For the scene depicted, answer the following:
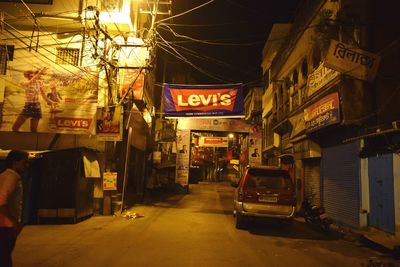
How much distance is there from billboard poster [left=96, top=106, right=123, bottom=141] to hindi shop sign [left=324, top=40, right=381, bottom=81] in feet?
27.2

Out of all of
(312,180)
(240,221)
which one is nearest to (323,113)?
(312,180)

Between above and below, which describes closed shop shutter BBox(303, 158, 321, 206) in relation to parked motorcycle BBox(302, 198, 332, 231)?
above

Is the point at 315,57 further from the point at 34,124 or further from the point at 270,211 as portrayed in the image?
the point at 34,124

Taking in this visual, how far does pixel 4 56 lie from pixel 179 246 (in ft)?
42.6

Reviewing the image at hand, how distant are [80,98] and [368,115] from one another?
1064cm

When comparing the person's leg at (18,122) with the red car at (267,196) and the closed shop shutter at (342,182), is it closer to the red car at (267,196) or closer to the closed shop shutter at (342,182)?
the red car at (267,196)

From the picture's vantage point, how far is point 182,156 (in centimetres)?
3272

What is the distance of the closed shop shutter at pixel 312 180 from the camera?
17.0m

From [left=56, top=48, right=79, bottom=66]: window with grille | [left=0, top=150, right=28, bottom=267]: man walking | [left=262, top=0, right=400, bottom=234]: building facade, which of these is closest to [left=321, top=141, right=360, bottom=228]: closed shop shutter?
[left=262, top=0, right=400, bottom=234]: building facade

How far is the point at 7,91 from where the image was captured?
14.7m

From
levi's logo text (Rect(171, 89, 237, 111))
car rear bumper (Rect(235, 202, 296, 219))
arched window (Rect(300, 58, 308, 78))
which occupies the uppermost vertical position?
arched window (Rect(300, 58, 308, 78))

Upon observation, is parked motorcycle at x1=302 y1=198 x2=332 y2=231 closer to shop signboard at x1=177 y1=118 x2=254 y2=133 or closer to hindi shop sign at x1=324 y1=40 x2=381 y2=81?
hindi shop sign at x1=324 y1=40 x2=381 y2=81

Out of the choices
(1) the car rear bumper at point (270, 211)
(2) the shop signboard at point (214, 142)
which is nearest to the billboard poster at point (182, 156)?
(2) the shop signboard at point (214, 142)

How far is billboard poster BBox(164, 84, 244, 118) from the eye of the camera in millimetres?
16969
